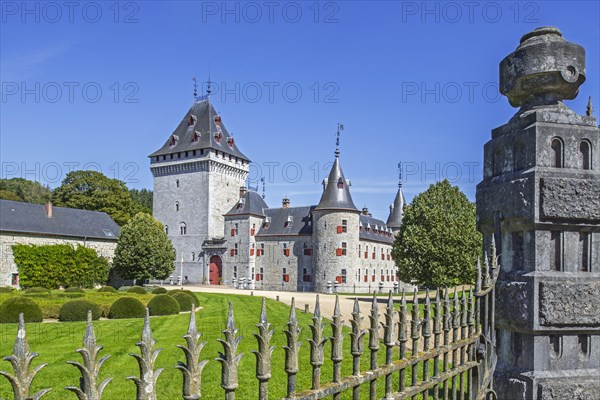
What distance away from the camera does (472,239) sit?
86.9 feet

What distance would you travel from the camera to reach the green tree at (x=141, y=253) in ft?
116

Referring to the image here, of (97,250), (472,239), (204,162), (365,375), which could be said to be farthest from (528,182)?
(204,162)

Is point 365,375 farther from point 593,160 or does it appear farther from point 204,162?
point 204,162

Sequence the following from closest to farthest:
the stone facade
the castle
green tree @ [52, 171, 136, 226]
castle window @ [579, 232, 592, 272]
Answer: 1. castle window @ [579, 232, 592, 272]
2. the stone facade
3. the castle
4. green tree @ [52, 171, 136, 226]

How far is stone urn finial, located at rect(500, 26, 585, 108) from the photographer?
3361 millimetres

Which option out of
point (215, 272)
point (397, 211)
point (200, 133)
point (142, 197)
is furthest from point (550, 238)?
point (142, 197)

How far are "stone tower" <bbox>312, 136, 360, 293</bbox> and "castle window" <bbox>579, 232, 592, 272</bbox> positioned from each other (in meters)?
36.7

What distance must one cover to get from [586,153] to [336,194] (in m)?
37.2

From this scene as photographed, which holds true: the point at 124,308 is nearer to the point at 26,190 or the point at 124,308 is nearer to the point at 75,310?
the point at 75,310

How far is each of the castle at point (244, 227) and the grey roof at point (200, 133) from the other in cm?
11

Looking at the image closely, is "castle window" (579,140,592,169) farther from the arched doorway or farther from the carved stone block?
the arched doorway

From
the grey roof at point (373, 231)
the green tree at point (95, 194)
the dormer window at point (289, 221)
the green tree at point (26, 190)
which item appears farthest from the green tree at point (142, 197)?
the grey roof at point (373, 231)

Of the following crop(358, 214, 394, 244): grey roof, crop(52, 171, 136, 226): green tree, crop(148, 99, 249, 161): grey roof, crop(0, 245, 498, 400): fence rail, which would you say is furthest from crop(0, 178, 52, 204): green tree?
crop(0, 245, 498, 400): fence rail

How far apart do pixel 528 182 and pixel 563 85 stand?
783mm
